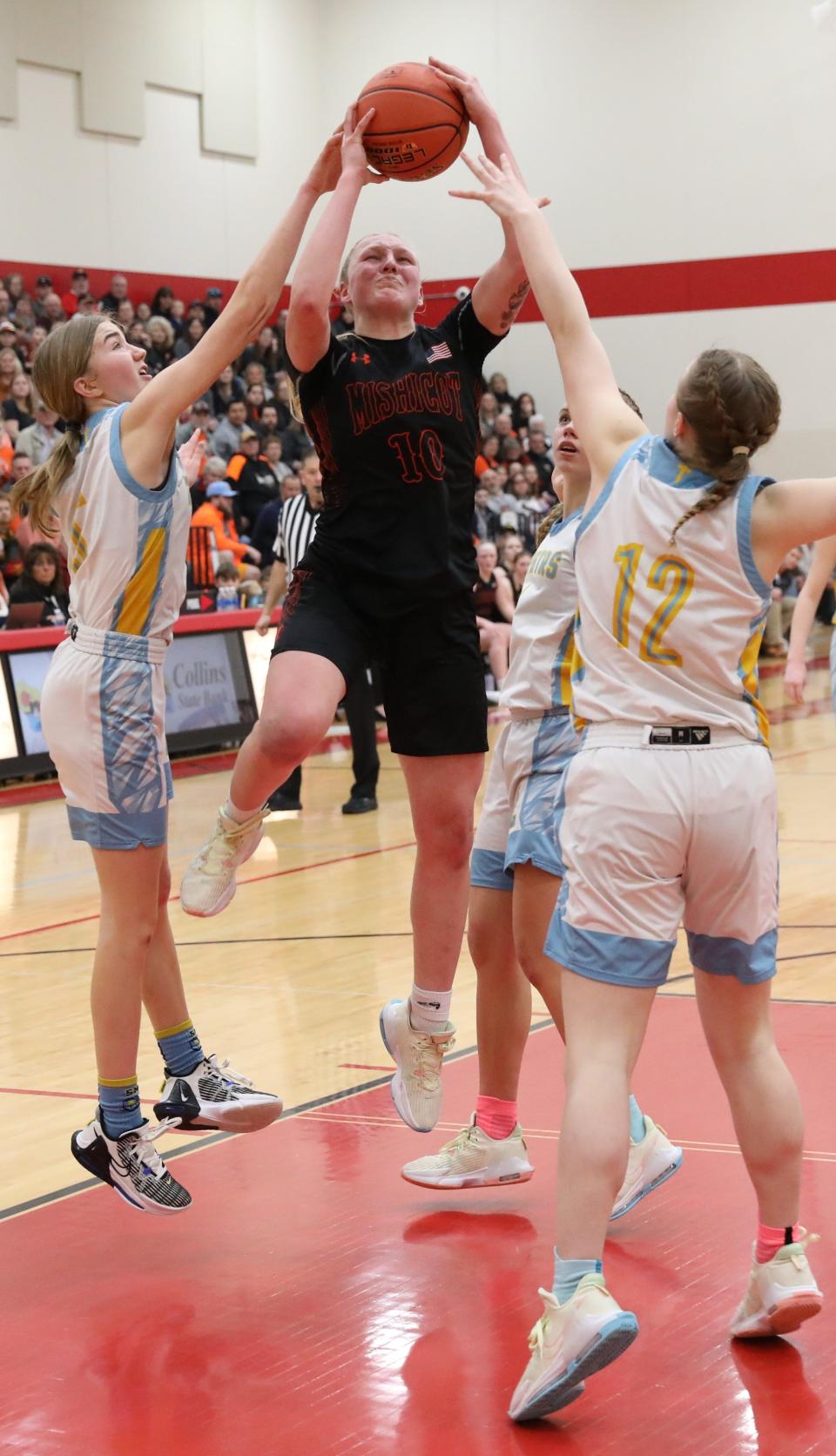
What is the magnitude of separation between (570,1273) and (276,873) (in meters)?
5.34

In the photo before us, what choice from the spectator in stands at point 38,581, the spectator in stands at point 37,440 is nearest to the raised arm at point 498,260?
the spectator in stands at point 38,581

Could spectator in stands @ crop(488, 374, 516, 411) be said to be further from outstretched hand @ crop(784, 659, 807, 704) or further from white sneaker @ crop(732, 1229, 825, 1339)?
white sneaker @ crop(732, 1229, 825, 1339)

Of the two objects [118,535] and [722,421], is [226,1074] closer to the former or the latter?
[118,535]

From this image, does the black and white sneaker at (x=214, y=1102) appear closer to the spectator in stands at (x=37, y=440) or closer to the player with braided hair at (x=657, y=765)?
the player with braided hair at (x=657, y=765)

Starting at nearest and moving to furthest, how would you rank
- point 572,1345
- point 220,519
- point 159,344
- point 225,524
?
point 572,1345
point 220,519
point 225,524
point 159,344

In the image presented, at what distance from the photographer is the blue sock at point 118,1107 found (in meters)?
3.59

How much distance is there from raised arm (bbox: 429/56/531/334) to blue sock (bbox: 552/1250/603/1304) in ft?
6.38

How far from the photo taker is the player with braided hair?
275cm

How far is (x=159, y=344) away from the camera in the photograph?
16.5 m

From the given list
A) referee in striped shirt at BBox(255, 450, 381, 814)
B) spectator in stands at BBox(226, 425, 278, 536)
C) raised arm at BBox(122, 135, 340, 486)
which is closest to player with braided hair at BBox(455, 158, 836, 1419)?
raised arm at BBox(122, 135, 340, 486)

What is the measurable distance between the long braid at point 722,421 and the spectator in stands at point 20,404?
12046mm

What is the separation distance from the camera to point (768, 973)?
2.90 m

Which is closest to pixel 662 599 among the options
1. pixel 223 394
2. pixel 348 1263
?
pixel 348 1263

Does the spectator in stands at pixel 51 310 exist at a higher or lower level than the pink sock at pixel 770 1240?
higher
